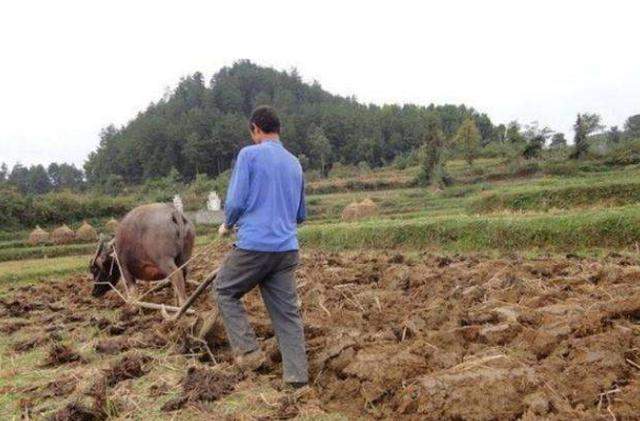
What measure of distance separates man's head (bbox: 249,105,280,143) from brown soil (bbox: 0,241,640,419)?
5.57 ft

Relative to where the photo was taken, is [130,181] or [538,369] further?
[130,181]

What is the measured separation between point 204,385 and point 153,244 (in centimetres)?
398

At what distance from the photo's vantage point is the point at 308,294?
688 cm

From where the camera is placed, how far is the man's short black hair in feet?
16.0

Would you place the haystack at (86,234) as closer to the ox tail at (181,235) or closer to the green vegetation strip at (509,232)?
the green vegetation strip at (509,232)

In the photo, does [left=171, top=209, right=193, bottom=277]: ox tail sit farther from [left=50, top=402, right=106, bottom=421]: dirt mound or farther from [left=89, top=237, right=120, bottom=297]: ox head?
[left=50, top=402, right=106, bottom=421]: dirt mound

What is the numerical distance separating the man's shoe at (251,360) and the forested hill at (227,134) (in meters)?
64.1

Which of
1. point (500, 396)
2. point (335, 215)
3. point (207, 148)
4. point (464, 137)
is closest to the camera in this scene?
point (500, 396)

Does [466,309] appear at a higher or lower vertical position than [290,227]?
lower

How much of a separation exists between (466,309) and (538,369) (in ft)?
6.00

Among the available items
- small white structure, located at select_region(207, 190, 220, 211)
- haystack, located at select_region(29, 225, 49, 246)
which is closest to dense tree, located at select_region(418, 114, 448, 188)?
small white structure, located at select_region(207, 190, 220, 211)

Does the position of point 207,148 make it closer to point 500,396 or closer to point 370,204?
point 370,204

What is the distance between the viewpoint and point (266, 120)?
489cm

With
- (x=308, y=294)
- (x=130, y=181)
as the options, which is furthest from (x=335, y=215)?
(x=130, y=181)
